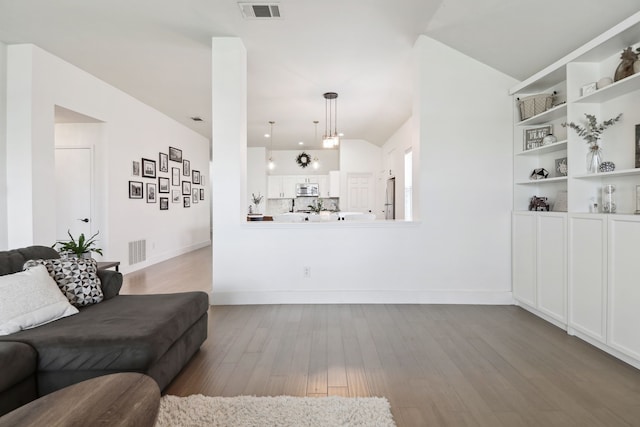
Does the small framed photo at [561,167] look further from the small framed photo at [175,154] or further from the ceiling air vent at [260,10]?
the small framed photo at [175,154]

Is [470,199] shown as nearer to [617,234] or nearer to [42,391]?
[617,234]

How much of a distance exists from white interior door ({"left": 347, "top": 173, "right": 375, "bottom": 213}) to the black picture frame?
532 cm

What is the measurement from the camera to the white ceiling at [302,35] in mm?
2967

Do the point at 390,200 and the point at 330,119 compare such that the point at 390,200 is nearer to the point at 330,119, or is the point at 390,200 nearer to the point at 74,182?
the point at 330,119

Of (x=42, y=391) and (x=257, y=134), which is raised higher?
(x=257, y=134)

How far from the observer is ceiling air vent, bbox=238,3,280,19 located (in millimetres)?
3049

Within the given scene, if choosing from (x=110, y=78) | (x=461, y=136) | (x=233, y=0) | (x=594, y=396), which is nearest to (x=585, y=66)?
(x=461, y=136)

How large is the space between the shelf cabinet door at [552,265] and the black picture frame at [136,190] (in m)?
5.93

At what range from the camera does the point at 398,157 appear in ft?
24.4

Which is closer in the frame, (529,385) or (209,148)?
(529,385)

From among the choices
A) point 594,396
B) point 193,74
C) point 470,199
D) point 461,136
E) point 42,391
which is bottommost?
point 594,396

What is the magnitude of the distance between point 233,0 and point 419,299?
141 inches

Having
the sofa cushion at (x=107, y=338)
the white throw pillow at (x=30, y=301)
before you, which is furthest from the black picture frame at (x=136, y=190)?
the sofa cushion at (x=107, y=338)

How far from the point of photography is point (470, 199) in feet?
12.3
